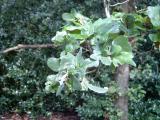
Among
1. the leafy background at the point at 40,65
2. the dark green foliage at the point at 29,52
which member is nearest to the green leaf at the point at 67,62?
the leafy background at the point at 40,65

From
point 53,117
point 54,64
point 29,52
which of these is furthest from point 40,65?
point 54,64

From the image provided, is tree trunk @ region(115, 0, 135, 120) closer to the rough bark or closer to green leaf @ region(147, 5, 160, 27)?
the rough bark

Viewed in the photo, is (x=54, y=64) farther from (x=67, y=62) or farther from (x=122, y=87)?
(x=122, y=87)

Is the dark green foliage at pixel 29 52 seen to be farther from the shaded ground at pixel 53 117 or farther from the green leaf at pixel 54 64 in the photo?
the green leaf at pixel 54 64

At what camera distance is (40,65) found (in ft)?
15.1

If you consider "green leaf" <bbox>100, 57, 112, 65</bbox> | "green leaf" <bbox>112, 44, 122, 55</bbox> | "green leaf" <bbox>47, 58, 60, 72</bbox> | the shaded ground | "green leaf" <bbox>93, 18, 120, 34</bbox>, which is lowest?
the shaded ground

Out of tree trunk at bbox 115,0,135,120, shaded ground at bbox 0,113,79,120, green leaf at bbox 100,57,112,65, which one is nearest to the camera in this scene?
green leaf at bbox 100,57,112,65

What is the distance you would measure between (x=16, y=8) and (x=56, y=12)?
58 centimetres

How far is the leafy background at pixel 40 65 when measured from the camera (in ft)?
13.8

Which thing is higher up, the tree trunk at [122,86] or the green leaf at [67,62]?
the green leaf at [67,62]

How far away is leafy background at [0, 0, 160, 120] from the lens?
4.21 metres

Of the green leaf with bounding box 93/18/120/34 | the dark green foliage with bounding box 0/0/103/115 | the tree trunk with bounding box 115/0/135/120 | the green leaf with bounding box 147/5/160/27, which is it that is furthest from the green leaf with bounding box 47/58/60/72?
the dark green foliage with bounding box 0/0/103/115

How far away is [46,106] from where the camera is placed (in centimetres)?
452

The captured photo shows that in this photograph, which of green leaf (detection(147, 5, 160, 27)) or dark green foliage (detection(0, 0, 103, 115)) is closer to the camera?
green leaf (detection(147, 5, 160, 27))
